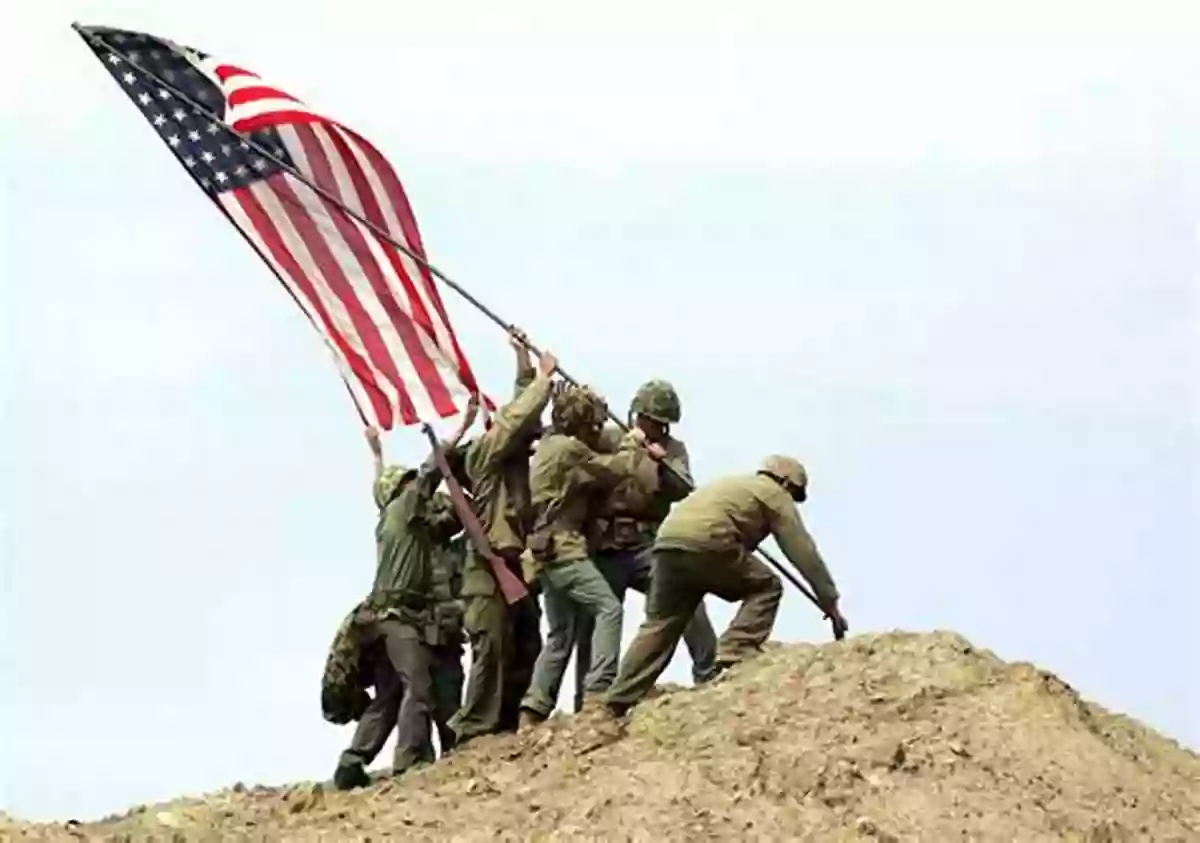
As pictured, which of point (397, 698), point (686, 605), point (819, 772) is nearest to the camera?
point (819, 772)

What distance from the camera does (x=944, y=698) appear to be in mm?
13344

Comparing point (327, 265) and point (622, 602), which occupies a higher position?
point (327, 265)

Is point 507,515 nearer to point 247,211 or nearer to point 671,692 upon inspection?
point 671,692

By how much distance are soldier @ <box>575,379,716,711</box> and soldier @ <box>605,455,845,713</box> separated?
39.1 inches

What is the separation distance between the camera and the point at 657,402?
15.5 m

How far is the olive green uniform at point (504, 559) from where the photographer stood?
15.4 meters

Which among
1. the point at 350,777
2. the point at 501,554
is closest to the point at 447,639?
the point at 501,554

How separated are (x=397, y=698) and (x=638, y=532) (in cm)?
214

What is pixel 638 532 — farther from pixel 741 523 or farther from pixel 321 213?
pixel 321 213

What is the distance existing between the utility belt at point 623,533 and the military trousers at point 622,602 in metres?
0.05

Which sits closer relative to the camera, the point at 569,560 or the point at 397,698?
the point at 569,560

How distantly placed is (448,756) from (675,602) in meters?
2.13

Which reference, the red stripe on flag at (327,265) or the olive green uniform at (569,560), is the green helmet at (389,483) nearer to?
the red stripe on flag at (327,265)

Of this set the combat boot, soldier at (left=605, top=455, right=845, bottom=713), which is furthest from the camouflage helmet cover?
the combat boot
